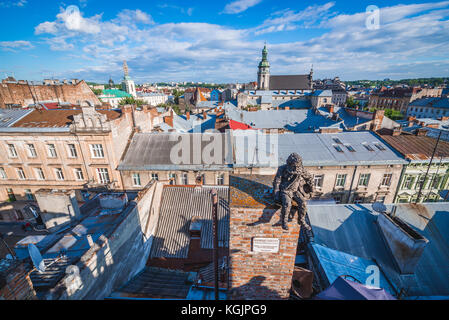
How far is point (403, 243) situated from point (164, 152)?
19.8 m


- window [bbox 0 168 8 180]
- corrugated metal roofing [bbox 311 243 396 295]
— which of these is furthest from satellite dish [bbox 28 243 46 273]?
window [bbox 0 168 8 180]

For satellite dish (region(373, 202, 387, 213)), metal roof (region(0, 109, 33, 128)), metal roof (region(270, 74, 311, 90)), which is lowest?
satellite dish (region(373, 202, 387, 213))

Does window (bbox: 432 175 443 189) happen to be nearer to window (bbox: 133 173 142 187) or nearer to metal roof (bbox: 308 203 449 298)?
metal roof (bbox: 308 203 449 298)

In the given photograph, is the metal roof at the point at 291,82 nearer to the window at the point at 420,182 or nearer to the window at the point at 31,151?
the window at the point at 420,182

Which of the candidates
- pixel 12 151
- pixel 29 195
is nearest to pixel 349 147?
pixel 12 151

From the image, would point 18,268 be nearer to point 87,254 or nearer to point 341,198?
point 87,254

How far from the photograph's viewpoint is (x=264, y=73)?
322ft

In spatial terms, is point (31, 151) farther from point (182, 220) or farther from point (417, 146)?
point (417, 146)

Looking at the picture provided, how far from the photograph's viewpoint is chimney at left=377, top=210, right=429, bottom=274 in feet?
24.4

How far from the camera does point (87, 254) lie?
658 centimetres

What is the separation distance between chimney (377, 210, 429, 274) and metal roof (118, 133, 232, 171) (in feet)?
43.2

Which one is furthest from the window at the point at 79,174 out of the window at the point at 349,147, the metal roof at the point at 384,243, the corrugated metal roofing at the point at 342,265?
the window at the point at 349,147

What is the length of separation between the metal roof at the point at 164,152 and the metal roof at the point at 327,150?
4.69 feet

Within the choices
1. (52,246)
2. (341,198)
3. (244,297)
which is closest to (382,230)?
(244,297)
